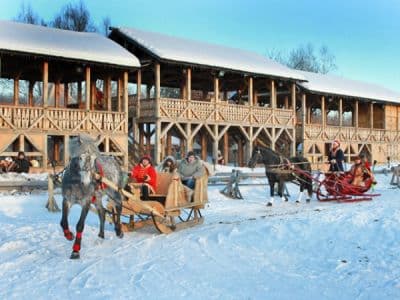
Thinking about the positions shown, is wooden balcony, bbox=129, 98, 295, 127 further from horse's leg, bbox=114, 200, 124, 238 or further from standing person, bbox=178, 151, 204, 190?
horse's leg, bbox=114, 200, 124, 238

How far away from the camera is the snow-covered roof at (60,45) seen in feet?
70.1

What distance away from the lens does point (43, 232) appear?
10633 millimetres

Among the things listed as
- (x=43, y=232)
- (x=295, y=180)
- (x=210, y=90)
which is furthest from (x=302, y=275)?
(x=210, y=90)

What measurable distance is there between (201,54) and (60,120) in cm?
846

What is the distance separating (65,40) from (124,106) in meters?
3.72

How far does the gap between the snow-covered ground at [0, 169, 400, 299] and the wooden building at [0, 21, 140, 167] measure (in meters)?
9.92

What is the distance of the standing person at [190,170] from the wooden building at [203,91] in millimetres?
13403

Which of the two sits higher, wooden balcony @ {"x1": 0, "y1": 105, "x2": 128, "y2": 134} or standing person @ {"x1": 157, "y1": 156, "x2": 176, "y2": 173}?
wooden balcony @ {"x1": 0, "y1": 105, "x2": 128, "y2": 134}

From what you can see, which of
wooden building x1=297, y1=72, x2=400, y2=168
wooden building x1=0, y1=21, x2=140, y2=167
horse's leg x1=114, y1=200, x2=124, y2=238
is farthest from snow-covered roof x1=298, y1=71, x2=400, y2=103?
horse's leg x1=114, y1=200, x2=124, y2=238

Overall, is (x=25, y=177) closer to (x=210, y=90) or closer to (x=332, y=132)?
(x=210, y=90)

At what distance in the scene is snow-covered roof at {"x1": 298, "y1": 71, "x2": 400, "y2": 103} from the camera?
116 feet

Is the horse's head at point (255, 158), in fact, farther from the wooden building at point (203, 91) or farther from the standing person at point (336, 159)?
the wooden building at point (203, 91)

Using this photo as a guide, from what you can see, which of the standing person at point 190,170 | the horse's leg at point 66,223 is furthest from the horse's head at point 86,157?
the standing person at point 190,170

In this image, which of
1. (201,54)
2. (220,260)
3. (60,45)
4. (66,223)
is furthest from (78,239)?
(201,54)
